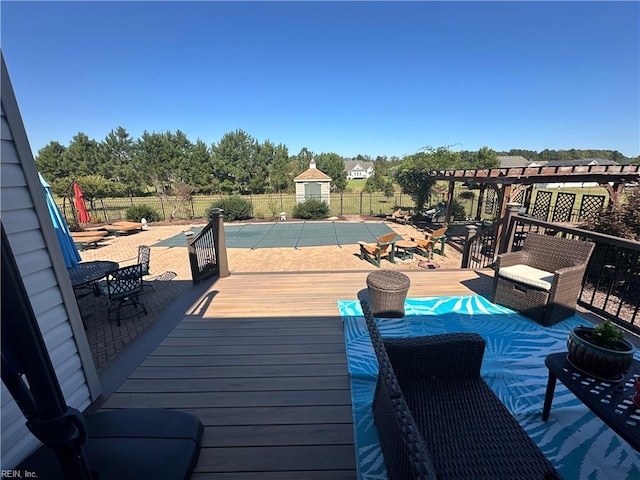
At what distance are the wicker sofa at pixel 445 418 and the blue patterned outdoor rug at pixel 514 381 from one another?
31cm

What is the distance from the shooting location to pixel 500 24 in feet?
21.3

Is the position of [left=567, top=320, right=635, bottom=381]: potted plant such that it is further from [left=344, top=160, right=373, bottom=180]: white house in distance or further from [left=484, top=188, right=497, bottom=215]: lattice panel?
[left=344, top=160, right=373, bottom=180]: white house in distance

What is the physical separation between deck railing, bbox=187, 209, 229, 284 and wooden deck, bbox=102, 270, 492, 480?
775 mm

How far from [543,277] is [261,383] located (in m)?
3.19

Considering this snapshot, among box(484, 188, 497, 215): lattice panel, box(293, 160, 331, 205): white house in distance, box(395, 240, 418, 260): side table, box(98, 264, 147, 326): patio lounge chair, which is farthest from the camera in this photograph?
box(293, 160, 331, 205): white house in distance

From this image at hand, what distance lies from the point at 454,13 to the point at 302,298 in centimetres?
759

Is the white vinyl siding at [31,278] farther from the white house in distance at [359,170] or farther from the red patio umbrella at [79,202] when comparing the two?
the white house in distance at [359,170]

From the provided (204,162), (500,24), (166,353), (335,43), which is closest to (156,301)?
(166,353)

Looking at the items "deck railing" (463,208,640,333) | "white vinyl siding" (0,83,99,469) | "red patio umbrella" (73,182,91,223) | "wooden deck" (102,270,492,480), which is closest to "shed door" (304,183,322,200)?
"red patio umbrella" (73,182,91,223)

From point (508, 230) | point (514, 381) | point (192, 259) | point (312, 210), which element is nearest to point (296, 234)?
point (312, 210)

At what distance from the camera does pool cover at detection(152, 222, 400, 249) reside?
10734 millimetres

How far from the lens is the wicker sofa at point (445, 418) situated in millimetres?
971

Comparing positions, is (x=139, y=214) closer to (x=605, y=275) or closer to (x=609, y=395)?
(x=609, y=395)

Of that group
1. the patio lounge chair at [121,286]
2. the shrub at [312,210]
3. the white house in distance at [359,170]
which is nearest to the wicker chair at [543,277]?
the patio lounge chair at [121,286]
